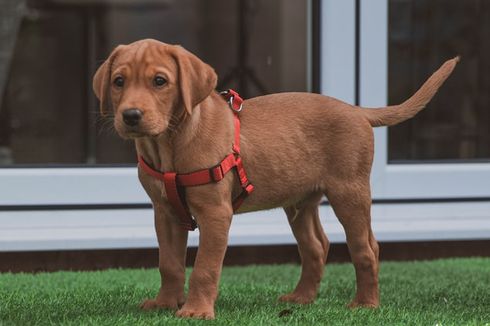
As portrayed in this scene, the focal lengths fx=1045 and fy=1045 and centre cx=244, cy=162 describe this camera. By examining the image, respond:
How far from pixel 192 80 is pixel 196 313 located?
36.6 inches

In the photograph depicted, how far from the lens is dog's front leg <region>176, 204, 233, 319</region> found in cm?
419

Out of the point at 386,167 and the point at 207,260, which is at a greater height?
the point at 207,260

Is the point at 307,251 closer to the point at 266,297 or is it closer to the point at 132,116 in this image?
the point at 266,297

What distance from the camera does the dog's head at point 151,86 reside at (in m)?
3.94

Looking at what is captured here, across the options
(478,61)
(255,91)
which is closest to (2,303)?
(255,91)

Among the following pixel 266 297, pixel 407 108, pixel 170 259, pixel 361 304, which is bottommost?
pixel 266 297

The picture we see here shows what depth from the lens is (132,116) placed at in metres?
3.90

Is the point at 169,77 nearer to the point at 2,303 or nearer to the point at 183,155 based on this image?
the point at 183,155

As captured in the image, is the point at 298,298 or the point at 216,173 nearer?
the point at 216,173

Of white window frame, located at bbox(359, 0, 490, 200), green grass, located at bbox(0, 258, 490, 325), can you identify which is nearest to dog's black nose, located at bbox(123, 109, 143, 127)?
green grass, located at bbox(0, 258, 490, 325)

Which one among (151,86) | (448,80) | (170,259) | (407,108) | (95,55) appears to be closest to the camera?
(151,86)

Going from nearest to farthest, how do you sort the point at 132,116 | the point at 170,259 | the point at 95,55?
the point at 132,116, the point at 170,259, the point at 95,55

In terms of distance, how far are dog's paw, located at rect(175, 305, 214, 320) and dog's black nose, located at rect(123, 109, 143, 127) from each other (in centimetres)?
80

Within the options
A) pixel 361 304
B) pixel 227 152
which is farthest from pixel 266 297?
pixel 227 152
